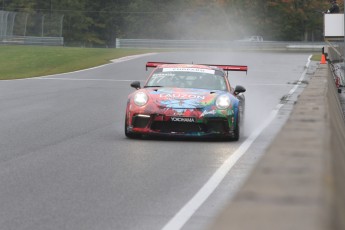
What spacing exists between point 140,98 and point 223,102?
1237 millimetres

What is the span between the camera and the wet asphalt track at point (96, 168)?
666 cm

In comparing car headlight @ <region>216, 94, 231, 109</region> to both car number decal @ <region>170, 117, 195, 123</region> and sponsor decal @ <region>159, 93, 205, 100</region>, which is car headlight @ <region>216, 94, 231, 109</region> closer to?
sponsor decal @ <region>159, 93, 205, 100</region>

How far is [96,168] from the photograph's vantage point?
31.4 ft

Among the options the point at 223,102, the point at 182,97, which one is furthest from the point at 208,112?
the point at 182,97

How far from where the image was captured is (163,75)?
14.1 metres

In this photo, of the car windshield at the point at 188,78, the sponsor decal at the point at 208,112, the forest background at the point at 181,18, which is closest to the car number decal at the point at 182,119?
the sponsor decal at the point at 208,112

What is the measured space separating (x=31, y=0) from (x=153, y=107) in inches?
3306

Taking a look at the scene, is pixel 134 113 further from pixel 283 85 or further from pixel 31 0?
pixel 31 0

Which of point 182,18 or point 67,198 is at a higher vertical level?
point 182,18

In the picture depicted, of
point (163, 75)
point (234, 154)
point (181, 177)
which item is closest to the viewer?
point (181, 177)

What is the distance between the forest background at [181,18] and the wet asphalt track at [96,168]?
6397 centimetres

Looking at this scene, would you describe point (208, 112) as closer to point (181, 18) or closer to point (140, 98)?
point (140, 98)

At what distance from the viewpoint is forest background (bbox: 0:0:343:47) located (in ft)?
280

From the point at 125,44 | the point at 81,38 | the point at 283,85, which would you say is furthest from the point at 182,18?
the point at 283,85
